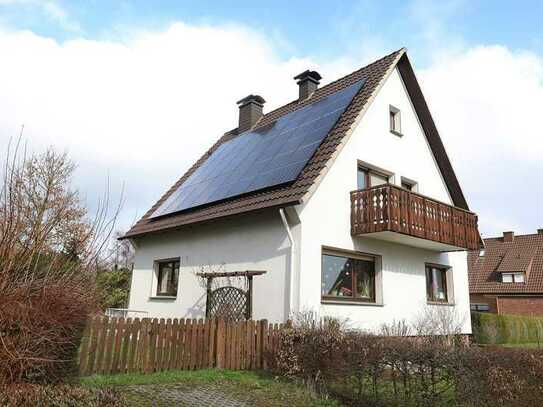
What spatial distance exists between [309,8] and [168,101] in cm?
468

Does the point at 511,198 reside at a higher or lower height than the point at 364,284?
higher

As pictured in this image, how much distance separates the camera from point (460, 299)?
15.2 metres

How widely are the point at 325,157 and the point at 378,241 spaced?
119 inches

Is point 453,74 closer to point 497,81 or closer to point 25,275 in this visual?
point 497,81

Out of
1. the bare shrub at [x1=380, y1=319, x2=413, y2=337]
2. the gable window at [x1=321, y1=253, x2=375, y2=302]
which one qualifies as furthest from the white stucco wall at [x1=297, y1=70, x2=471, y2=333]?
the gable window at [x1=321, y1=253, x2=375, y2=302]

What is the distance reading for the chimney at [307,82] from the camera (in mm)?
16438

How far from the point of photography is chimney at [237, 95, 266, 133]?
1805 centimetres

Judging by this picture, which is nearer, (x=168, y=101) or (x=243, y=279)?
(x=243, y=279)

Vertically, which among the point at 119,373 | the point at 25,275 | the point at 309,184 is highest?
the point at 309,184

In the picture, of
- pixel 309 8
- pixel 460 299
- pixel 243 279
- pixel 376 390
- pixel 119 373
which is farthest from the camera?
pixel 460 299

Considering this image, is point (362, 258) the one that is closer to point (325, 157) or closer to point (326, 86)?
point (325, 157)

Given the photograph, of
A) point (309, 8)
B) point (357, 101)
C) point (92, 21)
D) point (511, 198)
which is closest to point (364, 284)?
point (357, 101)

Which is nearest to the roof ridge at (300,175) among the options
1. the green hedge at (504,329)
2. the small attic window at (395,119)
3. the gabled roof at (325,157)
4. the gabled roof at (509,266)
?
the gabled roof at (325,157)

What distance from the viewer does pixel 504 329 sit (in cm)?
2261
